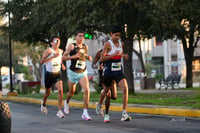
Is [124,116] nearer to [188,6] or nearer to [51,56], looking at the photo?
[51,56]

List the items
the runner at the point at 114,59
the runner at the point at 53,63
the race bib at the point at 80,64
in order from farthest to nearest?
1. the runner at the point at 53,63
2. the race bib at the point at 80,64
3. the runner at the point at 114,59

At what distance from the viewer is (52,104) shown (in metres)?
21.2

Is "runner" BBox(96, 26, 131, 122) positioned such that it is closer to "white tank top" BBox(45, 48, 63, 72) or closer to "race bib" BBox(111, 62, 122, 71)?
"race bib" BBox(111, 62, 122, 71)

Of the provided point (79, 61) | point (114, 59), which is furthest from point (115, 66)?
point (79, 61)

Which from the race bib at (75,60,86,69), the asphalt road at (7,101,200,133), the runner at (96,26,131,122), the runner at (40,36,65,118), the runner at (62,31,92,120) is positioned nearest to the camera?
the asphalt road at (7,101,200,133)

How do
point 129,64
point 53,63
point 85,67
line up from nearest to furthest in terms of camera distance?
point 85,67 → point 53,63 → point 129,64

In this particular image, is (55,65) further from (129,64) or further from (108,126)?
(129,64)

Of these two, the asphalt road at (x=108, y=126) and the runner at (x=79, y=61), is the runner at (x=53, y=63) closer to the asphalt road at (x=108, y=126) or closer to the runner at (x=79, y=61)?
the runner at (x=79, y=61)

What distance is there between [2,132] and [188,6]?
16413 mm

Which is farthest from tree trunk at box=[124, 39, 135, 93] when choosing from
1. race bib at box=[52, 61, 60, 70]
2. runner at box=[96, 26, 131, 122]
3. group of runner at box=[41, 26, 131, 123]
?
runner at box=[96, 26, 131, 122]

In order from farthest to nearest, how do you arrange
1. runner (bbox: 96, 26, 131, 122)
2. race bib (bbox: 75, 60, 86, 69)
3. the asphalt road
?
race bib (bbox: 75, 60, 86, 69) → runner (bbox: 96, 26, 131, 122) → the asphalt road

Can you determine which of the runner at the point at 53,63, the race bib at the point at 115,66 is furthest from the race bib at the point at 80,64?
the race bib at the point at 115,66

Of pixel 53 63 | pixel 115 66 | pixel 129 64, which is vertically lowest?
pixel 115 66


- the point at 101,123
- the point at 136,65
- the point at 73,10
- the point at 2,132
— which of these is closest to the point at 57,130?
the point at 101,123
